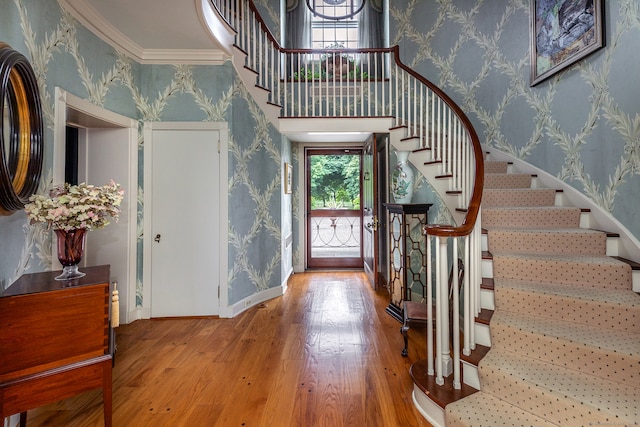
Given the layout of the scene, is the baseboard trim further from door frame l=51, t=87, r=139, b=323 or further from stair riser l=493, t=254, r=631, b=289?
stair riser l=493, t=254, r=631, b=289

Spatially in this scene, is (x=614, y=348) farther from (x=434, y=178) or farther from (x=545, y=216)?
(x=434, y=178)

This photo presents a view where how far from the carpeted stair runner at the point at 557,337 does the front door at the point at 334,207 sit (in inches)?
119

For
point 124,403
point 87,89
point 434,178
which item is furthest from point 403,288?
point 87,89

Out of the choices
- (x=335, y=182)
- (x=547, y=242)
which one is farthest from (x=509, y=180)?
(x=335, y=182)

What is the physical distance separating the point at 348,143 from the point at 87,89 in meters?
3.59

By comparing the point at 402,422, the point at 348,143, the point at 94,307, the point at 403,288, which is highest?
the point at 348,143

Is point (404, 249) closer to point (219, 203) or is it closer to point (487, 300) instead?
point (487, 300)

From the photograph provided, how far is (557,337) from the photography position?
1.61 m

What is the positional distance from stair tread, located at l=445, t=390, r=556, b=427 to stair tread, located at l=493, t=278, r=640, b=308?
2.31 ft

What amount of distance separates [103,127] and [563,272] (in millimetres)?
4104

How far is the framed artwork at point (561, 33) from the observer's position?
240 cm

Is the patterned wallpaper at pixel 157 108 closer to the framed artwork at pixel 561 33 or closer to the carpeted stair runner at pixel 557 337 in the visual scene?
the carpeted stair runner at pixel 557 337

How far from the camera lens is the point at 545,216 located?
8.30 ft

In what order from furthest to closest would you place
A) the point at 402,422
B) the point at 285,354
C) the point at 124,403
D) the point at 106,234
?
the point at 106,234 < the point at 285,354 < the point at 124,403 < the point at 402,422
